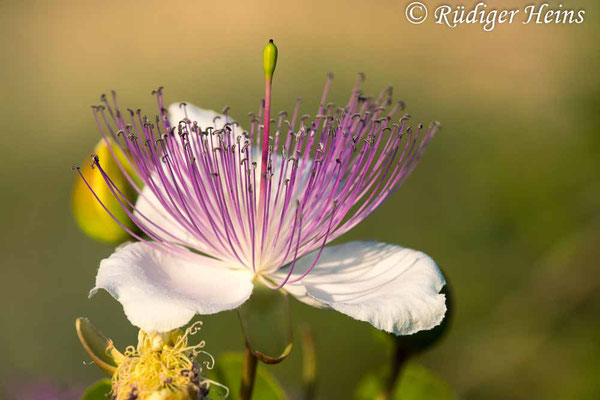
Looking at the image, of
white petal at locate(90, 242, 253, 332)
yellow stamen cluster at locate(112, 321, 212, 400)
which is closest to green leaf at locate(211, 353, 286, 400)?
white petal at locate(90, 242, 253, 332)

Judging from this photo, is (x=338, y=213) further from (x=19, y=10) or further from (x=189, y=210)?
(x=19, y=10)

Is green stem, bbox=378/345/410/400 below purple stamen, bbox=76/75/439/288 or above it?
below

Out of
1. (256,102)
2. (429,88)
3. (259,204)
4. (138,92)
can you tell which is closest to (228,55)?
(138,92)

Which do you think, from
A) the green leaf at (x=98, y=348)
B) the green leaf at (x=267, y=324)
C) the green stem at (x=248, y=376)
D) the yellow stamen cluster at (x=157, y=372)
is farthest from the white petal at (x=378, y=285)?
the green leaf at (x=98, y=348)

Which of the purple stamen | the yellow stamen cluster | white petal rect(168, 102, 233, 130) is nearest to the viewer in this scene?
the yellow stamen cluster

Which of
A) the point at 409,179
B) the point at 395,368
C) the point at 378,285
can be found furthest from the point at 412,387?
the point at 409,179

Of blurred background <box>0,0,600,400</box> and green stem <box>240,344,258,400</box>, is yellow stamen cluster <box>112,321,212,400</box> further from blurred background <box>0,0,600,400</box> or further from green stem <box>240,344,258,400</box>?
blurred background <box>0,0,600,400</box>

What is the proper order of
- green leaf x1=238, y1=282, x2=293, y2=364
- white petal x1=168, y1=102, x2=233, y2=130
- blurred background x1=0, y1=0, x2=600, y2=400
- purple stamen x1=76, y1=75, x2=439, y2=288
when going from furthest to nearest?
blurred background x1=0, y1=0, x2=600, y2=400, white petal x1=168, y1=102, x2=233, y2=130, purple stamen x1=76, y1=75, x2=439, y2=288, green leaf x1=238, y1=282, x2=293, y2=364

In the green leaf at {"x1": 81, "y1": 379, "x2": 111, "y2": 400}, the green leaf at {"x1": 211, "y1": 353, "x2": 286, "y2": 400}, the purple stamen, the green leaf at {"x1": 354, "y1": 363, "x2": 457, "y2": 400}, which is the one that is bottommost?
the green leaf at {"x1": 354, "y1": 363, "x2": 457, "y2": 400}
